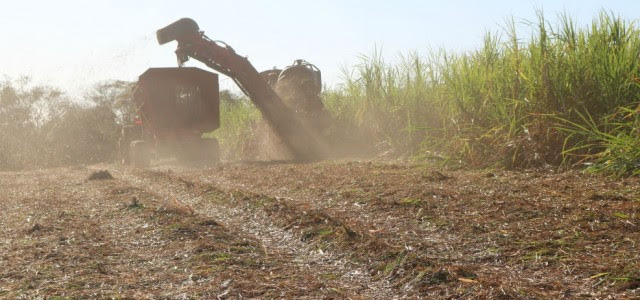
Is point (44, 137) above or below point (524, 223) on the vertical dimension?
above

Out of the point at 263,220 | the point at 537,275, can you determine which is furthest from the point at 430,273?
the point at 263,220

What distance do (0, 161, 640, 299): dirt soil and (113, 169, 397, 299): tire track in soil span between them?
0.02 m

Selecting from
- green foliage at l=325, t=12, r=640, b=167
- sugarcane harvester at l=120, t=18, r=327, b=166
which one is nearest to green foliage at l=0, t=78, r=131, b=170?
sugarcane harvester at l=120, t=18, r=327, b=166

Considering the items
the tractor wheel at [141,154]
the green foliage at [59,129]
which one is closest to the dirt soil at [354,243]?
the tractor wheel at [141,154]

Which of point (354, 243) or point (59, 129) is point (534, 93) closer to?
point (354, 243)

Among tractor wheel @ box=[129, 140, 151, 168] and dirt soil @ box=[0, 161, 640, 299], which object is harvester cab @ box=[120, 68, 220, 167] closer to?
tractor wheel @ box=[129, 140, 151, 168]

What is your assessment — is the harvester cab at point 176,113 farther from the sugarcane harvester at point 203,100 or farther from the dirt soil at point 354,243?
the dirt soil at point 354,243

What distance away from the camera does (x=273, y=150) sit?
17.7 m

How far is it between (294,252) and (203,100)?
51.4 feet

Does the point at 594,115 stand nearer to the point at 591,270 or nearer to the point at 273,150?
the point at 591,270

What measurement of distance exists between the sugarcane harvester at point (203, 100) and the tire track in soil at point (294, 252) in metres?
6.84

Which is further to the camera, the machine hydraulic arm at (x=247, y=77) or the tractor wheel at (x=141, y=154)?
the tractor wheel at (x=141, y=154)

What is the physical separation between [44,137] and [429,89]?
22.3 meters

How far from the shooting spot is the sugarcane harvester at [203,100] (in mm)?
16375
